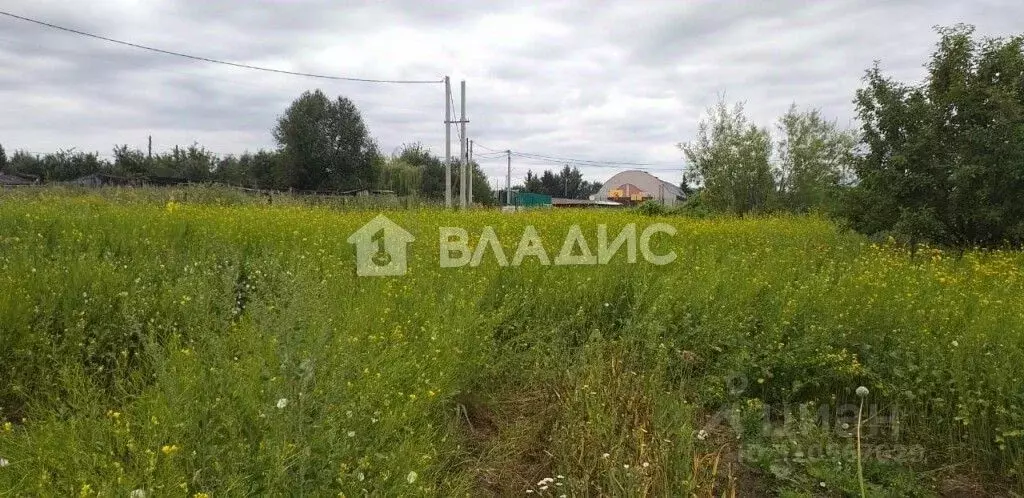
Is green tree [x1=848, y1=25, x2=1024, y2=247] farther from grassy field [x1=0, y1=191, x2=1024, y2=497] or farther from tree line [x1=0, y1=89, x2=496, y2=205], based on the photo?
tree line [x1=0, y1=89, x2=496, y2=205]

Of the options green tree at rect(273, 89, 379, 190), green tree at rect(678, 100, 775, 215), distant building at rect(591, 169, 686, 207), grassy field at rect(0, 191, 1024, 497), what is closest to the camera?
grassy field at rect(0, 191, 1024, 497)

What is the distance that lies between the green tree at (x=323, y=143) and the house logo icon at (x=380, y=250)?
Result: 103 ft

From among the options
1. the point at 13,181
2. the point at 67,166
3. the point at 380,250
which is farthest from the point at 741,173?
the point at 67,166

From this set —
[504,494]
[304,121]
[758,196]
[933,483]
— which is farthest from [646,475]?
[304,121]

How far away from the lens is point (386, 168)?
3891 cm

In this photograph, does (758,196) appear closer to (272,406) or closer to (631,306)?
(631,306)

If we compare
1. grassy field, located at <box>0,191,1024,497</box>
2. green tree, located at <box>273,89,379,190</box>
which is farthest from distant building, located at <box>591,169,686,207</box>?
grassy field, located at <box>0,191,1024,497</box>

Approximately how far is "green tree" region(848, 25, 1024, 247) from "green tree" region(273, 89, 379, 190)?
32833mm

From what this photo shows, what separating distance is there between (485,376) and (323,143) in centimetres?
3610

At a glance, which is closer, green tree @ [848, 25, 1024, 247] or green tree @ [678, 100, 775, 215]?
green tree @ [848, 25, 1024, 247]

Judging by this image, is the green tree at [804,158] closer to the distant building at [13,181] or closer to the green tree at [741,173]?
the green tree at [741,173]

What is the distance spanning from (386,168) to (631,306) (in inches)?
1433

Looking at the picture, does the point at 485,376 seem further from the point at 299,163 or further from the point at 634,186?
the point at 634,186

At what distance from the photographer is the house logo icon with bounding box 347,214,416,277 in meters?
4.70
